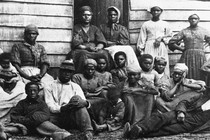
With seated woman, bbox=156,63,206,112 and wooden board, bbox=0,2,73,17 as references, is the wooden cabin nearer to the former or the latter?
wooden board, bbox=0,2,73,17

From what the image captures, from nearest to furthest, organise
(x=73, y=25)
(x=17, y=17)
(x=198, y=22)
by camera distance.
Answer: (x=17, y=17) → (x=73, y=25) → (x=198, y=22)

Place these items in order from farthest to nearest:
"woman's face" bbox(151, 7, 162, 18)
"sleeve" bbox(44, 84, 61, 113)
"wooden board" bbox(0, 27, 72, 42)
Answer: "woman's face" bbox(151, 7, 162, 18) → "wooden board" bbox(0, 27, 72, 42) → "sleeve" bbox(44, 84, 61, 113)

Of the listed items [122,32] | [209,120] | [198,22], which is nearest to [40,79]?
[122,32]

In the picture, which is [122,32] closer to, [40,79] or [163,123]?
[40,79]

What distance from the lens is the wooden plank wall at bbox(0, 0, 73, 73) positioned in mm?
9430

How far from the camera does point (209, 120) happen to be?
788cm

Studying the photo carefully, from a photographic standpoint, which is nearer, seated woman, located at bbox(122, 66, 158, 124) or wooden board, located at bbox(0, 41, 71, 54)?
seated woman, located at bbox(122, 66, 158, 124)

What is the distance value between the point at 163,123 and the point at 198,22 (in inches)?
155

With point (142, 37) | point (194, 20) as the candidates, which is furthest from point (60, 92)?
point (194, 20)

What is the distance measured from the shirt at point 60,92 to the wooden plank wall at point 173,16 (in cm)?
290

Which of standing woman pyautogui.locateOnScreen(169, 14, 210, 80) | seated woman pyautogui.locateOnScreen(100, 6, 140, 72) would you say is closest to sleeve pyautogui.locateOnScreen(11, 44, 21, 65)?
seated woman pyautogui.locateOnScreen(100, 6, 140, 72)

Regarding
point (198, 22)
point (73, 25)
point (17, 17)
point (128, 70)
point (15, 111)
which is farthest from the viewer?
point (198, 22)

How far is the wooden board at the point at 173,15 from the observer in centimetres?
1081

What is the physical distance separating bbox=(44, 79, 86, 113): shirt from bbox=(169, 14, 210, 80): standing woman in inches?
121
